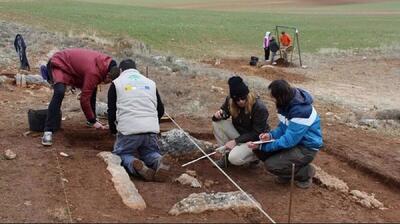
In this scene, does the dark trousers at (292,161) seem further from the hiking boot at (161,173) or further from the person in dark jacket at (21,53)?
the person in dark jacket at (21,53)

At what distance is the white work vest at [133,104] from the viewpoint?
6906 mm

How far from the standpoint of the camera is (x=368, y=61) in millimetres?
26391

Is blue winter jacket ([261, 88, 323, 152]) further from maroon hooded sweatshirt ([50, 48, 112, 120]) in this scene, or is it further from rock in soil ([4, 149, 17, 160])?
rock in soil ([4, 149, 17, 160])

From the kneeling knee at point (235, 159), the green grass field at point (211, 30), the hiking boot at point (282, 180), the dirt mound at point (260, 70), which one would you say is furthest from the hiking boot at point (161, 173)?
the green grass field at point (211, 30)

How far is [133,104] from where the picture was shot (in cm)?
690

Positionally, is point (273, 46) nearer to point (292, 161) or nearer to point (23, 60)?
point (23, 60)

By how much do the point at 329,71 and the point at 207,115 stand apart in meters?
14.2

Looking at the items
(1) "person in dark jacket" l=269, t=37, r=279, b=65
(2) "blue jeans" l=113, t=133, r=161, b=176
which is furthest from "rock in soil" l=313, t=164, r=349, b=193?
(1) "person in dark jacket" l=269, t=37, r=279, b=65

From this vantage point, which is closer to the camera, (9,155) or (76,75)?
(9,155)

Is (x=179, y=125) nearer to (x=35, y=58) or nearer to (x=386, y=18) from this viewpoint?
(x=35, y=58)

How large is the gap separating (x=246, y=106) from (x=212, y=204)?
57.1 inches

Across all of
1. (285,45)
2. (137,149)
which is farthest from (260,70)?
(137,149)

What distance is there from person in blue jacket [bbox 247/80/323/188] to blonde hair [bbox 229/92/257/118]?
A: 0.34 metres

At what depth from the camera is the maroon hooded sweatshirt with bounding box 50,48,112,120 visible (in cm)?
747
